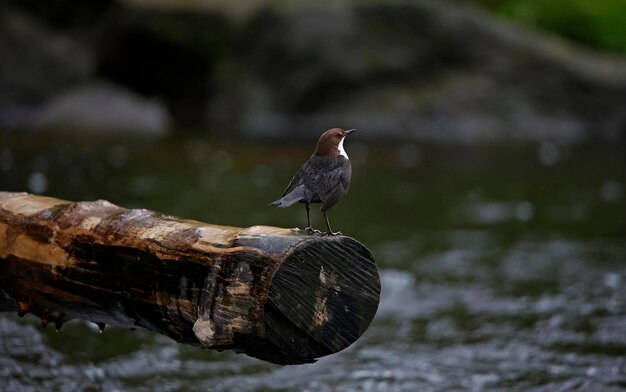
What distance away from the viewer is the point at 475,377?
3.96m

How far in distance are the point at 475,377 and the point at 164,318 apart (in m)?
2.03

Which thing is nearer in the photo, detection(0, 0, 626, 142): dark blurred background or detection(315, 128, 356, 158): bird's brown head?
detection(315, 128, 356, 158): bird's brown head

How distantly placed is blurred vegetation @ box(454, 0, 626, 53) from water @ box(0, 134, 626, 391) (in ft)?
11.6

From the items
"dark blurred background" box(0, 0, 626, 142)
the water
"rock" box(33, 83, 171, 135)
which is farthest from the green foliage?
"rock" box(33, 83, 171, 135)

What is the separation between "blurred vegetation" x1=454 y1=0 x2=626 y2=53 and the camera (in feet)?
47.4

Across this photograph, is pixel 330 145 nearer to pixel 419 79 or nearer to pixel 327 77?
pixel 327 77

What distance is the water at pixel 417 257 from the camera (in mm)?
3971

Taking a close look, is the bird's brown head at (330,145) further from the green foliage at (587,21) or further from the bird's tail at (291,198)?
the green foliage at (587,21)

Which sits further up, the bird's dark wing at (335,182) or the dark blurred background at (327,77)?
the dark blurred background at (327,77)

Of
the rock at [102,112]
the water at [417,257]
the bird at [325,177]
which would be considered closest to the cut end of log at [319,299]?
the bird at [325,177]

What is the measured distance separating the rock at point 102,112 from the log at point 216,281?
9.60m

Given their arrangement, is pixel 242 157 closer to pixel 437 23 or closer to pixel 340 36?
pixel 340 36

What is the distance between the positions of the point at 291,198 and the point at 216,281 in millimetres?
279

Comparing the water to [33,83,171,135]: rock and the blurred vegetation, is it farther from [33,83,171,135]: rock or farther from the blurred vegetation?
the blurred vegetation
